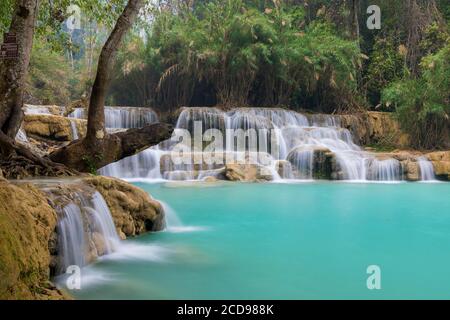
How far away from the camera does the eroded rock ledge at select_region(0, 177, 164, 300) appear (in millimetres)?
3174

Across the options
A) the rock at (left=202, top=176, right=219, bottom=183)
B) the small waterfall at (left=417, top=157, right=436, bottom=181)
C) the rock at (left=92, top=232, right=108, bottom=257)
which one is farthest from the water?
the small waterfall at (left=417, top=157, right=436, bottom=181)

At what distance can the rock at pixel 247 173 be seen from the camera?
47.2ft

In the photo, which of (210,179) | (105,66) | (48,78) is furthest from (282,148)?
(48,78)

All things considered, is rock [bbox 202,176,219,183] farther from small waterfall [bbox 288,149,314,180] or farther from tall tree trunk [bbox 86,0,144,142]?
tall tree trunk [bbox 86,0,144,142]

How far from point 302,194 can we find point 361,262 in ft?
21.3

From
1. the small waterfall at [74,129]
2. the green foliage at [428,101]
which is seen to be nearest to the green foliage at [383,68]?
the green foliage at [428,101]

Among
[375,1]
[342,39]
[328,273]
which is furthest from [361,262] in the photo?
[375,1]

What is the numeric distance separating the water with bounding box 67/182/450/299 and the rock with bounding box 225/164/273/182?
3.48 meters

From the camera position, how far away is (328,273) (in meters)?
5.03

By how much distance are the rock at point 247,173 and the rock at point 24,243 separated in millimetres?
10081

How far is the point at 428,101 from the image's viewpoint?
18.5 metres

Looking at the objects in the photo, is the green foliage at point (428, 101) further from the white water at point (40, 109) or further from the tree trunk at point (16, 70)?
the tree trunk at point (16, 70)

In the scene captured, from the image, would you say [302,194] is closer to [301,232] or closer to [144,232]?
[301,232]

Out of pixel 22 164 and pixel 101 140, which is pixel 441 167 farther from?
pixel 22 164
